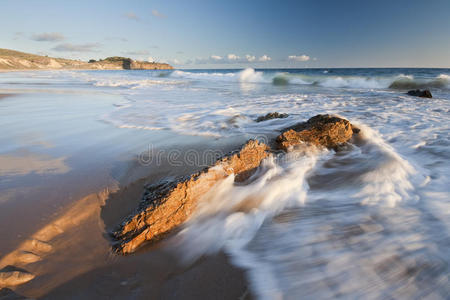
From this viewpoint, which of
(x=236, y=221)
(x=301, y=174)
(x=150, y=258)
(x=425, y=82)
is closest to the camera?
(x=150, y=258)

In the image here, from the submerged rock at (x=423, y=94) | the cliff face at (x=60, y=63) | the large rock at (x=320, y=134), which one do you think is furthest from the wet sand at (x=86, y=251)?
the cliff face at (x=60, y=63)

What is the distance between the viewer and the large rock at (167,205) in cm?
151

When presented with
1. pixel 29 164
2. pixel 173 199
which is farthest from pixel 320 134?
pixel 29 164

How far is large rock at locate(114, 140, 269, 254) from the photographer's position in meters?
1.51

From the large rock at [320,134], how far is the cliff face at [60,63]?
260 feet

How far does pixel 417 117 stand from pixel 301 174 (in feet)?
16.7

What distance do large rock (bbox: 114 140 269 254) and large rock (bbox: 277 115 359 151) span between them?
120cm

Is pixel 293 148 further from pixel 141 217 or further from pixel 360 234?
pixel 141 217

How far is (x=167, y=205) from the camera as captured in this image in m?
1.68

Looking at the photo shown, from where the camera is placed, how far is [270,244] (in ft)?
5.30

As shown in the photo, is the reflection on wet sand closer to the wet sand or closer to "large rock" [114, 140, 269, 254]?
the wet sand

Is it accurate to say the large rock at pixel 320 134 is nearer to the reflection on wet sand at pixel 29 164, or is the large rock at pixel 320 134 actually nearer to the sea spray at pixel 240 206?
the sea spray at pixel 240 206

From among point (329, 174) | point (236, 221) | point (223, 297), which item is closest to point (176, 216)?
point (236, 221)

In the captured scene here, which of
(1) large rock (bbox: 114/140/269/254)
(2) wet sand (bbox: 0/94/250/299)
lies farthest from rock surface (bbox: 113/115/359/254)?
(2) wet sand (bbox: 0/94/250/299)
